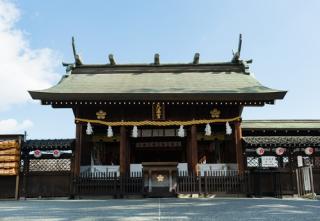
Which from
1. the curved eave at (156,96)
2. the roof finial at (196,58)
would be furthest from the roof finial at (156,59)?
the curved eave at (156,96)

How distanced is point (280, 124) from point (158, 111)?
7770 millimetres

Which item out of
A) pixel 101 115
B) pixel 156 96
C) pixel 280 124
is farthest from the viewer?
pixel 280 124

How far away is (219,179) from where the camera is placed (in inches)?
669

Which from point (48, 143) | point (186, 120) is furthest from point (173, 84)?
point (48, 143)

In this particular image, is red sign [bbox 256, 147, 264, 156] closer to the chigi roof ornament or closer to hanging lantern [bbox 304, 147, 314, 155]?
hanging lantern [bbox 304, 147, 314, 155]

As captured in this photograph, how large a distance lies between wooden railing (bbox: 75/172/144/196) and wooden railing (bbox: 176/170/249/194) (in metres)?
2.06

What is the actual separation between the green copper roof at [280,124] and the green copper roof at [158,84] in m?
2.37

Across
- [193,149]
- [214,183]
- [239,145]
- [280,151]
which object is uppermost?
[239,145]

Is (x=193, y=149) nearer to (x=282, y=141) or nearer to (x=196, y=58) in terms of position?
(x=282, y=141)

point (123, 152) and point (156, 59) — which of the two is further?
point (156, 59)

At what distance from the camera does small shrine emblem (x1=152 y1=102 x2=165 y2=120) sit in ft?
59.5

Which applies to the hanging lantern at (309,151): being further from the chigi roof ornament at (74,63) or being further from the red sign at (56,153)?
the chigi roof ornament at (74,63)

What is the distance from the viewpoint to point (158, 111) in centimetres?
1812

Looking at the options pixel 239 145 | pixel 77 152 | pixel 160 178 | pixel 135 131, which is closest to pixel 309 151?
pixel 239 145
